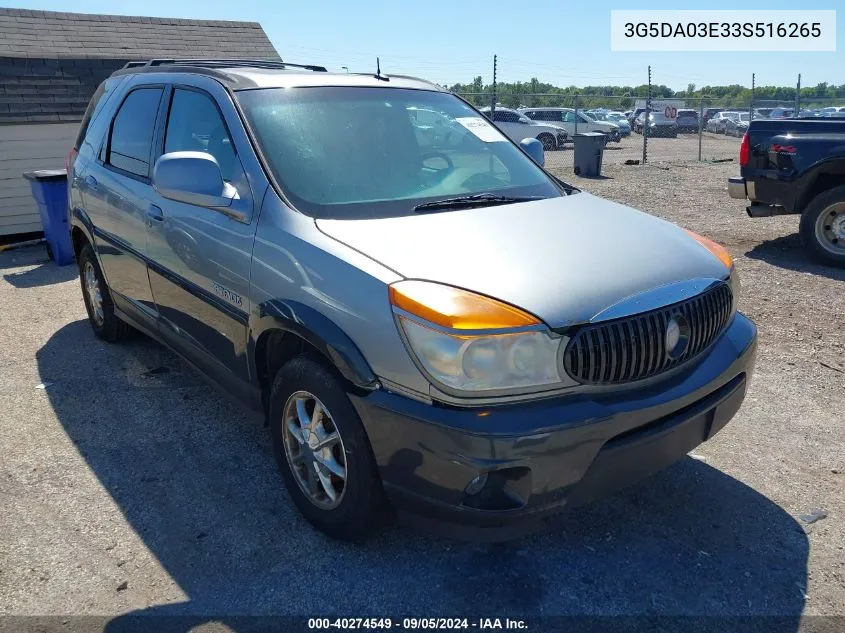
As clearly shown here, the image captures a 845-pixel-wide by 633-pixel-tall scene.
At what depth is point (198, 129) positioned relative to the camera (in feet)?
12.4

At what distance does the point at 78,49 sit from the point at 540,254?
11.0 meters

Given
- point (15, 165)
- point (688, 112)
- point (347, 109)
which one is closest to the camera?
point (347, 109)

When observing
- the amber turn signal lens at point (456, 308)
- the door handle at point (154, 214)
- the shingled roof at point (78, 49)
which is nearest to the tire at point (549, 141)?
the shingled roof at point (78, 49)

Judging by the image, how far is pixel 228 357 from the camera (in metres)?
3.51

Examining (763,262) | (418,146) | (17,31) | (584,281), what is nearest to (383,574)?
(584,281)

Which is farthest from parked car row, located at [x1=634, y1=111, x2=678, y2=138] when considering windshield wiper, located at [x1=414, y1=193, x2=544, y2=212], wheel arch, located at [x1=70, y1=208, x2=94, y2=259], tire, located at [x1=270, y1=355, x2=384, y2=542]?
tire, located at [x1=270, y1=355, x2=384, y2=542]

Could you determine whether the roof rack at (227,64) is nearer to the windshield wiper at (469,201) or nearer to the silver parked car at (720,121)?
the windshield wiper at (469,201)

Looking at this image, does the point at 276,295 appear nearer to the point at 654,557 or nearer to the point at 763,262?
the point at 654,557

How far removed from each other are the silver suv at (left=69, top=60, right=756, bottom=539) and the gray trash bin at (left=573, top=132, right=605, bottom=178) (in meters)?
13.4

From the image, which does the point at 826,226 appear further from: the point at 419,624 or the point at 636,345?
the point at 419,624

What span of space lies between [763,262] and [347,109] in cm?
578

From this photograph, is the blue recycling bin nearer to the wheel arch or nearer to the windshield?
the wheel arch

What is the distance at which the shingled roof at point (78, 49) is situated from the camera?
32.5 ft

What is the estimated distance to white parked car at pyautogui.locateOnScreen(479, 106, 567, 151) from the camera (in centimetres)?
2721
